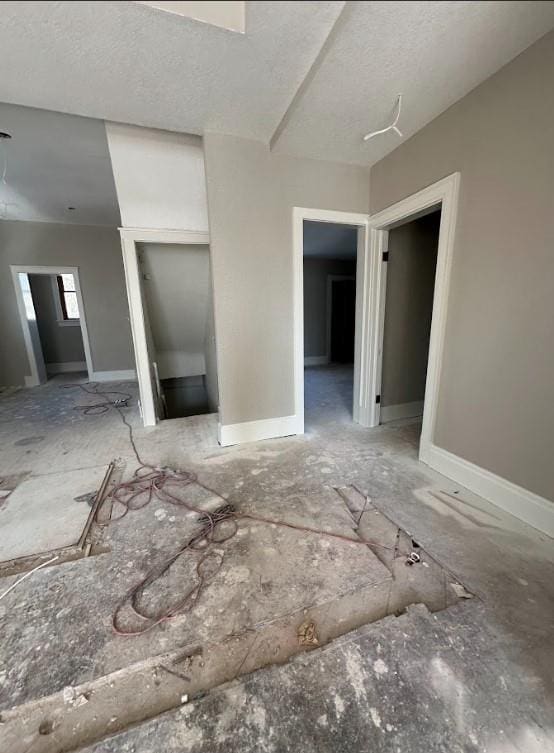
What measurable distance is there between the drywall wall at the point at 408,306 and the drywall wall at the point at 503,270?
2.70 ft

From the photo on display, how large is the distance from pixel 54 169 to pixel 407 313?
3938 mm

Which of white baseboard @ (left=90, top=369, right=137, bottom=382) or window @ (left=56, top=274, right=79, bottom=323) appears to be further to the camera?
window @ (left=56, top=274, right=79, bottom=323)

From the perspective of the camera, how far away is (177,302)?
3.96 metres

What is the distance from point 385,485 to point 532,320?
130 centimetres

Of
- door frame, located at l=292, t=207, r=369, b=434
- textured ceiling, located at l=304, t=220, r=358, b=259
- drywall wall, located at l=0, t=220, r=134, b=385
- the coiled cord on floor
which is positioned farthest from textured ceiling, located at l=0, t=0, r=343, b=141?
drywall wall, located at l=0, t=220, r=134, b=385

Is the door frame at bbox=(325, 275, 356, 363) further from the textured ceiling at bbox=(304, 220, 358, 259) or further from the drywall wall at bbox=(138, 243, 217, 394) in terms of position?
the drywall wall at bbox=(138, 243, 217, 394)

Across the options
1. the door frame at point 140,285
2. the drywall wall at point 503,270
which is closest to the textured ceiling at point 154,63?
the door frame at point 140,285

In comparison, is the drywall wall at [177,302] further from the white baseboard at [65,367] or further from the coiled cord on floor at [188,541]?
the white baseboard at [65,367]

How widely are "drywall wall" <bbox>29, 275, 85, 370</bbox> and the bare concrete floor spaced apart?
578cm

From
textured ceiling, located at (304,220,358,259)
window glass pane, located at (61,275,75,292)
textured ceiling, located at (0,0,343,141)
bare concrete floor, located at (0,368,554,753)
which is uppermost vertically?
textured ceiling, located at (0,0,343,141)

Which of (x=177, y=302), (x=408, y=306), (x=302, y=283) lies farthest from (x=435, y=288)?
(x=177, y=302)

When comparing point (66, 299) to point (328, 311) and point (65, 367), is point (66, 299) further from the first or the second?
point (328, 311)

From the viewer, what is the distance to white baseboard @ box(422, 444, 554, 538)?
160 centimetres

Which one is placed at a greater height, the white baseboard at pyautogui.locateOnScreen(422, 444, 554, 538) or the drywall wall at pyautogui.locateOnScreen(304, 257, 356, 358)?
the drywall wall at pyautogui.locateOnScreen(304, 257, 356, 358)
